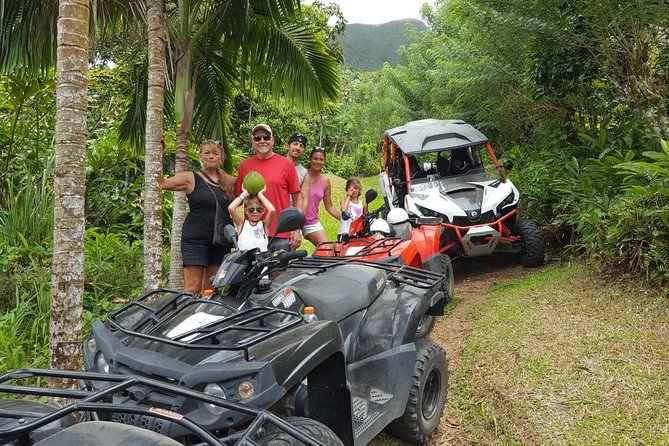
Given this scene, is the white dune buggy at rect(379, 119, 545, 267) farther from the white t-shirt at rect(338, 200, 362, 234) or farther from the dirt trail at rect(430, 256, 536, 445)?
the white t-shirt at rect(338, 200, 362, 234)

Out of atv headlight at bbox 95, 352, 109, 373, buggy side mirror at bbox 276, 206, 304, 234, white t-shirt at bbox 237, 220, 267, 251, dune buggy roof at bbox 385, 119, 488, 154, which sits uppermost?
dune buggy roof at bbox 385, 119, 488, 154

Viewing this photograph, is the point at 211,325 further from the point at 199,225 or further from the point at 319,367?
the point at 199,225

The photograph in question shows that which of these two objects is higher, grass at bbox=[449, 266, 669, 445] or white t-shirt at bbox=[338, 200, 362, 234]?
white t-shirt at bbox=[338, 200, 362, 234]

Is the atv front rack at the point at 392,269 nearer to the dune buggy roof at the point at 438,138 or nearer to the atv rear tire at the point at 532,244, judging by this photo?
the atv rear tire at the point at 532,244

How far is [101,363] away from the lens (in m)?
2.27

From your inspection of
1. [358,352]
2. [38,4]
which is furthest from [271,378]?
[38,4]

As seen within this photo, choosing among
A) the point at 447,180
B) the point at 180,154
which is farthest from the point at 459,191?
the point at 180,154

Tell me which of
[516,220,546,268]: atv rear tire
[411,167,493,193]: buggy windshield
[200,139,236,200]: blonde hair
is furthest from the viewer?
[411,167,493,193]: buggy windshield

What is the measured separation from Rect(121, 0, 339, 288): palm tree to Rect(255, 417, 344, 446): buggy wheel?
149 inches

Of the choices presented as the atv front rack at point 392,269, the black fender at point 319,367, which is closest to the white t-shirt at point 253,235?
the atv front rack at point 392,269

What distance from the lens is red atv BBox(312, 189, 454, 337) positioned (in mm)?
5012

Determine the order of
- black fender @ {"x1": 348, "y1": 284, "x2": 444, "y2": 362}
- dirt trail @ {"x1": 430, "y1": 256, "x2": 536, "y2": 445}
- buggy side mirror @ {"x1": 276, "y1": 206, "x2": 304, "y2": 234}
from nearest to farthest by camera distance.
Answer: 1. buggy side mirror @ {"x1": 276, "y1": 206, "x2": 304, "y2": 234}
2. black fender @ {"x1": 348, "y1": 284, "x2": 444, "y2": 362}
3. dirt trail @ {"x1": 430, "y1": 256, "x2": 536, "y2": 445}

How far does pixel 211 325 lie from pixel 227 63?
545 cm

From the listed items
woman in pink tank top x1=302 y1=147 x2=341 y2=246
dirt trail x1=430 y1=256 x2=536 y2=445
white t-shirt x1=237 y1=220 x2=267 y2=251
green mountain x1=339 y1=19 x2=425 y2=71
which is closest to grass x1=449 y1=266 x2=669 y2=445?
dirt trail x1=430 y1=256 x2=536 y2=445
